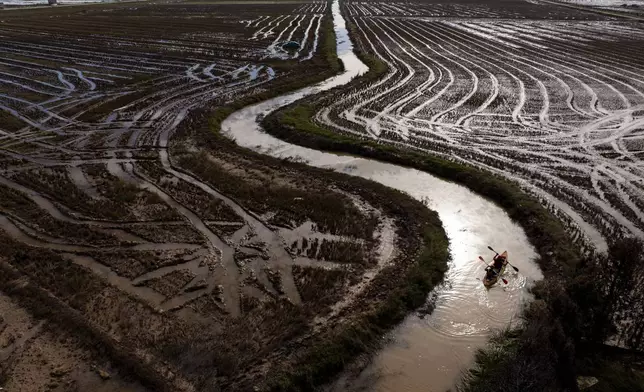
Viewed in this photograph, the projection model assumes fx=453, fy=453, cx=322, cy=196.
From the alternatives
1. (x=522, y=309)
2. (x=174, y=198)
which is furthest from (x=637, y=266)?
(x=174, y=198)

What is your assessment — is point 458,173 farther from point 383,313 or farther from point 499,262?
point 383,313

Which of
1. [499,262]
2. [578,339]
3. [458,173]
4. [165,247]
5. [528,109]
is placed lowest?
[578,339]

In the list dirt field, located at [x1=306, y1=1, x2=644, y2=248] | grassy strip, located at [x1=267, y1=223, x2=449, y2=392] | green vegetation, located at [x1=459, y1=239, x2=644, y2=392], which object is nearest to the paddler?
grassy strip, located at [x1=267, y1=223, x2=449, y2=392]

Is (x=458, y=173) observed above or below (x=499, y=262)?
above

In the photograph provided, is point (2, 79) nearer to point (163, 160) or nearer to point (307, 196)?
point (163, 160)

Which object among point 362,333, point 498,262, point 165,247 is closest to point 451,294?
point 498,262

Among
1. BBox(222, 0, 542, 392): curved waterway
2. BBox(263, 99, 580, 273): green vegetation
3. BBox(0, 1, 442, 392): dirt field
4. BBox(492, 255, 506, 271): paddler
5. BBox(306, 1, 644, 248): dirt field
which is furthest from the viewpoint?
BBox(306, 1, 644, 248): dirt field

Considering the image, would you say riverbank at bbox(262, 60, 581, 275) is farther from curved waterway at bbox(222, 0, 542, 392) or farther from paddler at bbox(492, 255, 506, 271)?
paddler at bbox(492, 255, 506, 271)
